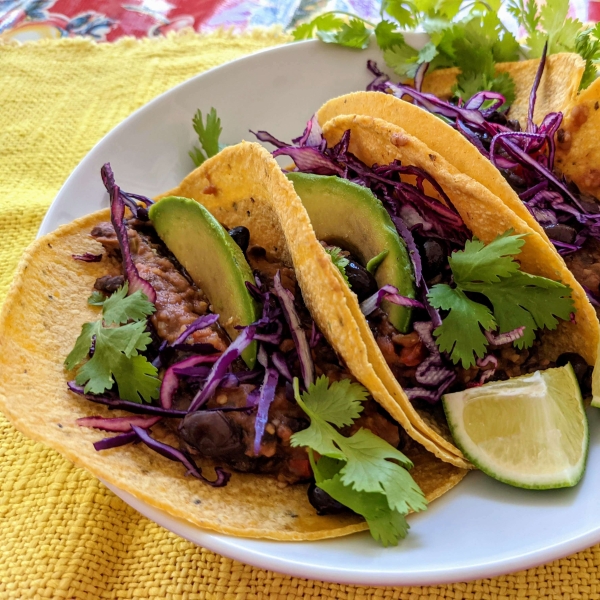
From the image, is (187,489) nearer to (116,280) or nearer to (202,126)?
(116,280)

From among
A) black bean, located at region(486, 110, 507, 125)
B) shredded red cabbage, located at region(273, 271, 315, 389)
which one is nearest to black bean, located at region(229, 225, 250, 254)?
shredded red cabbage, located at region(273, 271, 315, 389)

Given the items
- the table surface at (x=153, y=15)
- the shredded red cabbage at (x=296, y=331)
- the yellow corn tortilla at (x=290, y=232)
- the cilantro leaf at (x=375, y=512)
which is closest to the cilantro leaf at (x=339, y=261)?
the yellow corn tortilla at (x=290, y=232)

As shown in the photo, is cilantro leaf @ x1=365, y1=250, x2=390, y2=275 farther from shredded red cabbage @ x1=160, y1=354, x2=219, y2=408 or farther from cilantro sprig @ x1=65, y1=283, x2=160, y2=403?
cilantro sprig @ x1=65, y1=283, x2=160, y2=403

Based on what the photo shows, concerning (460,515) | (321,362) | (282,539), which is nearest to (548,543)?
(460,515)

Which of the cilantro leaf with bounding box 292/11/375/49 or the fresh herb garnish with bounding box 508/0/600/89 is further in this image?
the cilantro leaf with bounding box 292/11/375/49

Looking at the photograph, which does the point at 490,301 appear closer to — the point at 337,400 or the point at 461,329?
the point at 461,329

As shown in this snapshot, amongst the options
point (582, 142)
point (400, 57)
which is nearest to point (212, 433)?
point (582, 142)
